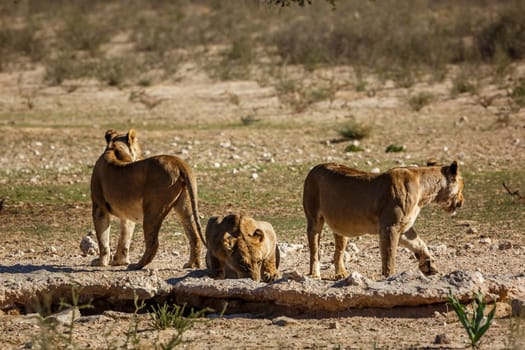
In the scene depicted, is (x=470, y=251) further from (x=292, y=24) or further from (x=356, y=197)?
(x=292, y=24)

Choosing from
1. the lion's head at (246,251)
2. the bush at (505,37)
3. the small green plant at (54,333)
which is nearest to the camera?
the small green plant at (54,333)

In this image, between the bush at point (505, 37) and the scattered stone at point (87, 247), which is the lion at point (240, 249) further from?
the bush at point (505, 37)

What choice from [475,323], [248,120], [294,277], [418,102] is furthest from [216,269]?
[418,102]

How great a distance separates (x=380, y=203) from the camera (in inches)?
380

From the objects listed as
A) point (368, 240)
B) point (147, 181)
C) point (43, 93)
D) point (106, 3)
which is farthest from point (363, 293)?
point (106, 3)

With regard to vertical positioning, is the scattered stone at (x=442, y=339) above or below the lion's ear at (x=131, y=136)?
below

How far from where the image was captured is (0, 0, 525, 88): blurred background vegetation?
27.7m

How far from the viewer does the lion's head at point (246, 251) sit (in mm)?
9461

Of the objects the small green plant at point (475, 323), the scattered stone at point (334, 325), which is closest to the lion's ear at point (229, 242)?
the scattered stone at point (334, 325)

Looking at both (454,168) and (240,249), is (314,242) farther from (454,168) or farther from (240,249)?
(454,168)

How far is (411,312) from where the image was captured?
862 centimetres

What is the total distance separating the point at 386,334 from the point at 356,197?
1.99 meters

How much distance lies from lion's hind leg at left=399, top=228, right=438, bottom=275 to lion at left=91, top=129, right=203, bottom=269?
197 cm

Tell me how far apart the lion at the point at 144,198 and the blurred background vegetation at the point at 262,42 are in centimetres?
1509
